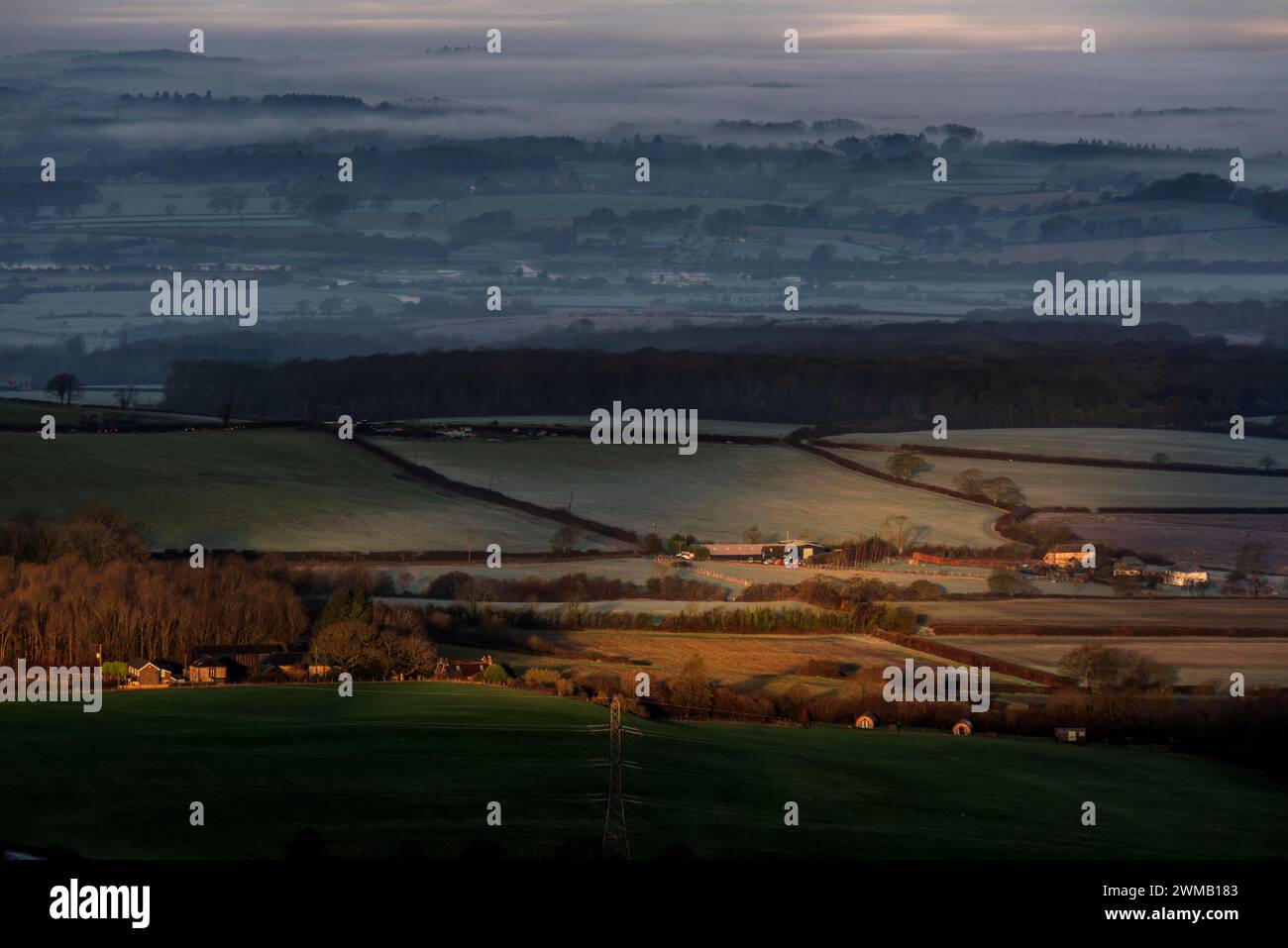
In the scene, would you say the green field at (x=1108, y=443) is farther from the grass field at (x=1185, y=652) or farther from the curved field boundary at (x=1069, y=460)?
the grass field at (x=1185, y=652)

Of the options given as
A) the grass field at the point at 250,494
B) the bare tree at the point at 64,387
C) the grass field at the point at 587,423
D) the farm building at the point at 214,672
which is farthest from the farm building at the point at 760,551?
the bare tree at the point at 64,387

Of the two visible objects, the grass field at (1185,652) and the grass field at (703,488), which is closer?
the grass field at (1185,652)

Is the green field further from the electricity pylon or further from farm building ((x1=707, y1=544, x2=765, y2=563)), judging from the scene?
the electricity pylon

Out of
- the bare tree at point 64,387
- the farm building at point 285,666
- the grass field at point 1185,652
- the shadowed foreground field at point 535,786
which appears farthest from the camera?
the bare tree at point 64,387

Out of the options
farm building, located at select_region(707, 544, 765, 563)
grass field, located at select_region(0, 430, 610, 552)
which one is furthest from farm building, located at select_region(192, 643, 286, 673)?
farm building, located at select_region(707, 544, 765, 563)

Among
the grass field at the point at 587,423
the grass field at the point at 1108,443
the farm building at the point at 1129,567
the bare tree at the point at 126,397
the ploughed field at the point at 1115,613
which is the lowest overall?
the ploughed field at the point at 1115,613

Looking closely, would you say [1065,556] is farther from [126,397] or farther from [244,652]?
[126,397]
